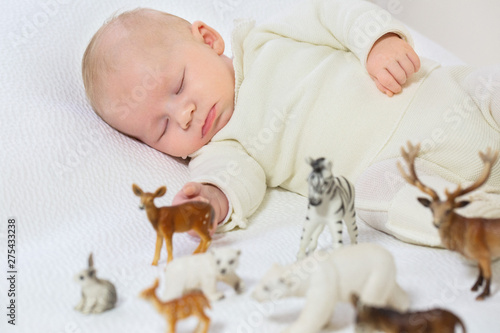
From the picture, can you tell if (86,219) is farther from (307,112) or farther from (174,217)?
(307,112)

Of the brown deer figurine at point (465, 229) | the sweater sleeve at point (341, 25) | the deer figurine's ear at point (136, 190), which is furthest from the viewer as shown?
the sweater sleeve at point (341, 25)

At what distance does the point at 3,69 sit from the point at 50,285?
741mm

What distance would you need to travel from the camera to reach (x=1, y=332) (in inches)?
34.3

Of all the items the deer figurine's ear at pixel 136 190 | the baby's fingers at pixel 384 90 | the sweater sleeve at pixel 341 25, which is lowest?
the deer figurine's ear at pixel 136 190

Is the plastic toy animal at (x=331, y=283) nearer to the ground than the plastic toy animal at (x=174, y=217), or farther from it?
nearer to the ground

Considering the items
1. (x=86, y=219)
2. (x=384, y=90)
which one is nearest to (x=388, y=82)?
(x=384, y=90)

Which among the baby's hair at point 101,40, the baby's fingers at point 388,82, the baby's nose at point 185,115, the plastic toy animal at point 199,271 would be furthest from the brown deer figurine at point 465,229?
the baby's hair at point 101,40

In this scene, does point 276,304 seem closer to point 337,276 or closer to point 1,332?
point 337,276

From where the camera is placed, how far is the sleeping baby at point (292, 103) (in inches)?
47.8

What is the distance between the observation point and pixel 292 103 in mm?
1343

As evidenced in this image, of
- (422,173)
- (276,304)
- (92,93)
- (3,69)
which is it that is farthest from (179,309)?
(3,69)

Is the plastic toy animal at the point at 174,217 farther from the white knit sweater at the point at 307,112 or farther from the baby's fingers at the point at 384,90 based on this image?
the baby's fingers at the point at 384,90

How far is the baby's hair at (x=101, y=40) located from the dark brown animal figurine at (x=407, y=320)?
3.07 feet

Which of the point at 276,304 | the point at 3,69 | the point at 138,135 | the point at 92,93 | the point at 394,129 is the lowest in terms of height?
the point at 276,304
